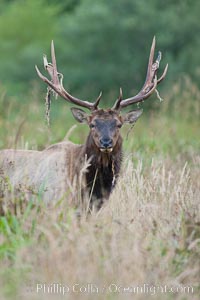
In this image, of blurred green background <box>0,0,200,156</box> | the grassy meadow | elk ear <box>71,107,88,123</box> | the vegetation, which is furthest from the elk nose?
blurred green background <box>0,0,200,156</box>

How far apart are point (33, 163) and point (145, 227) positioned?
242 cm

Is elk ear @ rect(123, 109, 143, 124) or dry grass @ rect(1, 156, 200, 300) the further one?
elk ear @ rect(123, 109, 143, 124)

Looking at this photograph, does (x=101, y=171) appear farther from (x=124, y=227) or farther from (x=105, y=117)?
(x=124, y=227)

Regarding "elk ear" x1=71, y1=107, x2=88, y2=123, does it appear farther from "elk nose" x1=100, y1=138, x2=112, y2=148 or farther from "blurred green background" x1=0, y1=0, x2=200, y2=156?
"blurred green background" x1=0, y1=0, x2=200, y2=156

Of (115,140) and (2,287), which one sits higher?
(115,140)

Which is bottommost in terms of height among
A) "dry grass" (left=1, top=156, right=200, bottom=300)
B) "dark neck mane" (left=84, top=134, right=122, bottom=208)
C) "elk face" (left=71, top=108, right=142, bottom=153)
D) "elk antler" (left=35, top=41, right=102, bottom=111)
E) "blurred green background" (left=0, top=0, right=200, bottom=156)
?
"dry grass" (left=1, top=156, right=200, bottom=300)

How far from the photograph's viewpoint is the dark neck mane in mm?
9258

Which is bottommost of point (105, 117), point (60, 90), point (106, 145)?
point (106, 145)

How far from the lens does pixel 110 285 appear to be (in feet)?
20.7

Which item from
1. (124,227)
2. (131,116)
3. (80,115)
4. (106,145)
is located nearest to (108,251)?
(124,227)

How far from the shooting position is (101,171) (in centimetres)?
933

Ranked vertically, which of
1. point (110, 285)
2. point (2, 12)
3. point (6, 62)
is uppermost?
point (2, 12)

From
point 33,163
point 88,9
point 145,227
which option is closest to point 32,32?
point 88,9

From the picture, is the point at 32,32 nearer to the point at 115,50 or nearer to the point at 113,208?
the point at 115,50
